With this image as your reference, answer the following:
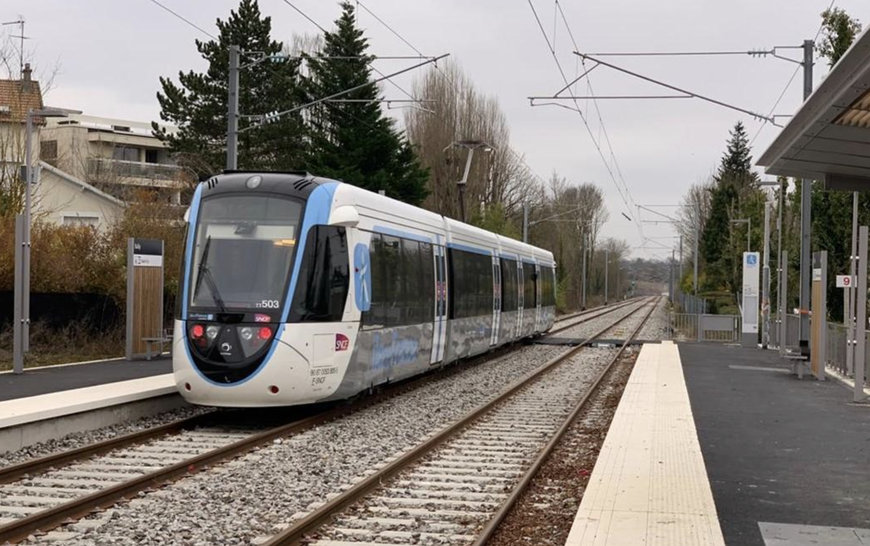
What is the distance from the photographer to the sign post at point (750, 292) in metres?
31.4

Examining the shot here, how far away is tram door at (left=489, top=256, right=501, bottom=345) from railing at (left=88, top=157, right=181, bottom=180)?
3011 centimetres

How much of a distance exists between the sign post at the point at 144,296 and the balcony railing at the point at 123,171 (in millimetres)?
32772

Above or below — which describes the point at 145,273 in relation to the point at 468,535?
above

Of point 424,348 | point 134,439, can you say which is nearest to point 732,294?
point 424,348

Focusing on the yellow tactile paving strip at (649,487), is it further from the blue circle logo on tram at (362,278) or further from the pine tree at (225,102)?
the pine tree at (225,102)

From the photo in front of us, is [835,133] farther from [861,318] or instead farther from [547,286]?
[547,286]

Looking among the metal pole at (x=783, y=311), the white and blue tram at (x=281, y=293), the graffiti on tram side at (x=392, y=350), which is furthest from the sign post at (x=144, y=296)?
the metal pole at (x=783, y=311)

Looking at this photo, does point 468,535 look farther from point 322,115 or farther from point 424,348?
point 322,115

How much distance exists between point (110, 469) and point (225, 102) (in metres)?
34.7

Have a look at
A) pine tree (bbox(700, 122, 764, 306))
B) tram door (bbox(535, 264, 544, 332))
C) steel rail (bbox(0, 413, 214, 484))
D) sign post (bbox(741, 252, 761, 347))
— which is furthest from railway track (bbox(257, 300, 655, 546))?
pine tree (bbox(700, 122, 764, 306))

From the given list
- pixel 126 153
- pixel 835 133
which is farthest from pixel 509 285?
pixel 126 153

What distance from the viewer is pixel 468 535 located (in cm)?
789

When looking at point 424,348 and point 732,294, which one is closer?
point 424,348

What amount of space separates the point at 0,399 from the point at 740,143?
278 feet
